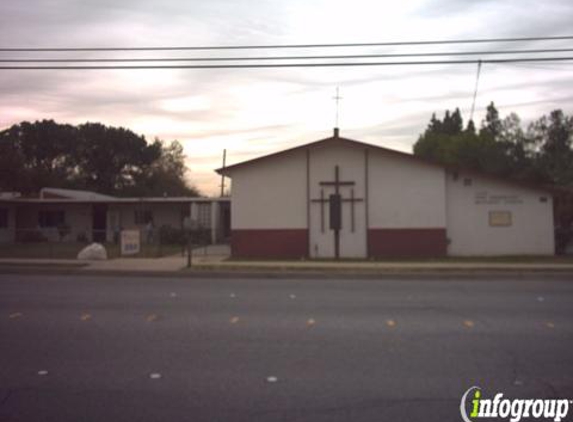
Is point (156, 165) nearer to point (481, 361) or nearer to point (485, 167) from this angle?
point (485, 167)

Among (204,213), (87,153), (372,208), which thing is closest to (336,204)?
(372,208)

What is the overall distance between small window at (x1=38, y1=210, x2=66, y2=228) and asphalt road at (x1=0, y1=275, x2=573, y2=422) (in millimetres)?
30612

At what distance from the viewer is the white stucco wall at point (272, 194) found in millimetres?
25875

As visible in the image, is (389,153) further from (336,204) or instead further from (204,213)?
(204,213)

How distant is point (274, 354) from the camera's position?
7961mm

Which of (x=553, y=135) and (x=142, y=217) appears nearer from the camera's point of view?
(x=142, y=217)

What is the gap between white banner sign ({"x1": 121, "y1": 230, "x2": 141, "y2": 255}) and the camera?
2583cm

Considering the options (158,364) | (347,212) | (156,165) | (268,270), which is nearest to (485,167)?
(347,212)

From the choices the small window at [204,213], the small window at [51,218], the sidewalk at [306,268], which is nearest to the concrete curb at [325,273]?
the sidewalk at [306,268]

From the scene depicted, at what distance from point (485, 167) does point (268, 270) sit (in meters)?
40.7

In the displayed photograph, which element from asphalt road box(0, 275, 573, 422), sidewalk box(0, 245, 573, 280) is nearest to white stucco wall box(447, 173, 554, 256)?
sidewalk box(0, 245, 573, 280)

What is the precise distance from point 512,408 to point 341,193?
789 inches

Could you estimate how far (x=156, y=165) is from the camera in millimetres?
86875

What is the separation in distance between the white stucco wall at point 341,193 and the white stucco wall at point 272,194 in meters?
0.53
